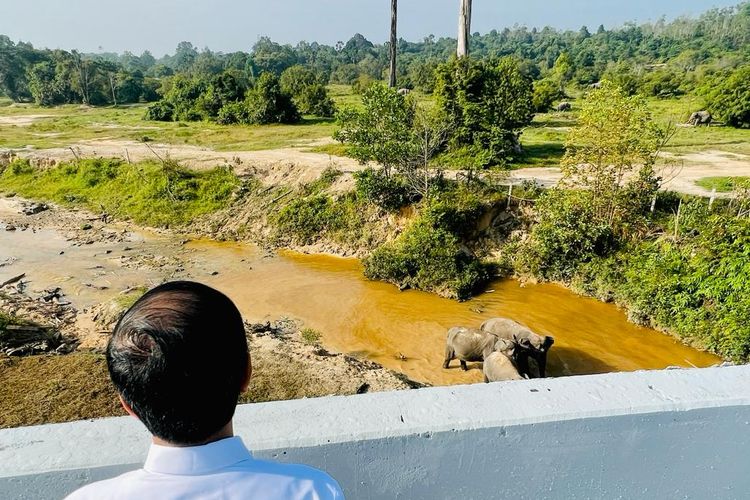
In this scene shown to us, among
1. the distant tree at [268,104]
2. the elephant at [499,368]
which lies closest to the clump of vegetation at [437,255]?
the elephant at [499,368]

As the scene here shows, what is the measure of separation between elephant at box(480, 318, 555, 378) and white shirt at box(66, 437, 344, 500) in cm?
719

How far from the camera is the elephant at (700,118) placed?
2603 cm

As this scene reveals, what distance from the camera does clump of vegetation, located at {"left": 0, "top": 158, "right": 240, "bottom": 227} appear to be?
16984mm

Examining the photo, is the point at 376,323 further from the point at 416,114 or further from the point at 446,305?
the point at 416,114

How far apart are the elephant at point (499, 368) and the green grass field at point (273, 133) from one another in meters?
11.2

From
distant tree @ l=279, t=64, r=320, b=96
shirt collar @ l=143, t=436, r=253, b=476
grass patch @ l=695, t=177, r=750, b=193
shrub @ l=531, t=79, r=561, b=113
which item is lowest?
grass patch @ l=695, t=177, r=750, b=193

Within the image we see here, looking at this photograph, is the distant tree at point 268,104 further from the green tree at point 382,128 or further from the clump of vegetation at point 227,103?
the green tree at point 382,128

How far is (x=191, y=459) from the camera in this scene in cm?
100

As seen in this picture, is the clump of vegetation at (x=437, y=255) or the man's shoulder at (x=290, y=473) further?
the clump of vegetation at (x=437, y=255)

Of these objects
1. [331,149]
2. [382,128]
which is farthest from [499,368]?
[331,149]

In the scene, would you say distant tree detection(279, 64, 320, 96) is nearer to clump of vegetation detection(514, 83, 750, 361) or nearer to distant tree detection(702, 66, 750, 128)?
distant tree detection(702, 66, 750, 128)

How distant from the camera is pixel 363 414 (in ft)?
Answer: 5.10

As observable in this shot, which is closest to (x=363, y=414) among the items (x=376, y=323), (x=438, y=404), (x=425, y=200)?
(x=438, y=404)

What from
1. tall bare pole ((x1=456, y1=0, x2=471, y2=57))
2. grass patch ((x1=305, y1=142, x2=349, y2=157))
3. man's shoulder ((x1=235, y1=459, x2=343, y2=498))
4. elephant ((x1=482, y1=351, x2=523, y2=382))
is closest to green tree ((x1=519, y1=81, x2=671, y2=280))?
elephant ((x1=482, y1=351, x2=523, y2=382))
